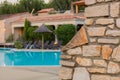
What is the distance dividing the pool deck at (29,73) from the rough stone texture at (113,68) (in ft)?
18.2

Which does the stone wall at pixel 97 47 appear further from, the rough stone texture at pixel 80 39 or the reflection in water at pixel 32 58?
the reflection in water at pixel 32 58

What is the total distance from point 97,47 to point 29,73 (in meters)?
6.97

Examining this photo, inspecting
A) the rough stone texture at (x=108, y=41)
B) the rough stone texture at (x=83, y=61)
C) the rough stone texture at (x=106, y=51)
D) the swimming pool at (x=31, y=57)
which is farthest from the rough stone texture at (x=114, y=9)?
the swimming pool at (x=31, y=57)

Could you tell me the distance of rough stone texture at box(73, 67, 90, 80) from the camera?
451cm

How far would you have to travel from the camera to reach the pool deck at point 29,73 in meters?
10.2

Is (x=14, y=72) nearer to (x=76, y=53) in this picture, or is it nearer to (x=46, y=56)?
(x=76, y=53)

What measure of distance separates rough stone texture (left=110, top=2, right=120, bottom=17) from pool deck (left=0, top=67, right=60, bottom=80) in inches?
226

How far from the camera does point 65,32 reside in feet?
86.7

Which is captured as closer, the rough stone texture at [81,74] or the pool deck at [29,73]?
the rough stone texture at [81,74]

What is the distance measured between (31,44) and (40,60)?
24.6 feet

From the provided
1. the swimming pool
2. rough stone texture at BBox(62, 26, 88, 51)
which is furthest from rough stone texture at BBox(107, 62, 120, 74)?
the swimming pool

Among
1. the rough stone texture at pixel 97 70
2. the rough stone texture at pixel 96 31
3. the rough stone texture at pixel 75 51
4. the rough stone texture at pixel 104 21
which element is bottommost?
the rough stone texture at pixel 97 70

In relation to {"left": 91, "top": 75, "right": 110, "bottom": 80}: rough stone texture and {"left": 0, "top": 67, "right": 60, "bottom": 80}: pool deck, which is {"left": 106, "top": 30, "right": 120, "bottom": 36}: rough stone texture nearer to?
{"left": 91, "top": 75, "right": 110, "bottom": 80}: rough stone texture

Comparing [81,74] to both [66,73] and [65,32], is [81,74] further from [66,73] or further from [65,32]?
[65,32]
